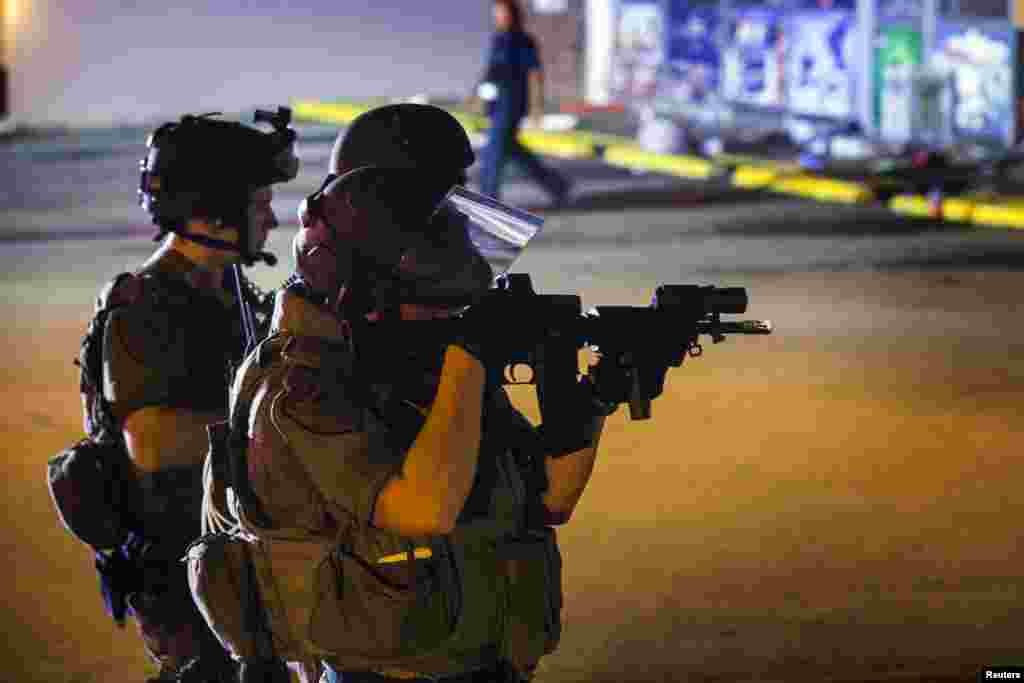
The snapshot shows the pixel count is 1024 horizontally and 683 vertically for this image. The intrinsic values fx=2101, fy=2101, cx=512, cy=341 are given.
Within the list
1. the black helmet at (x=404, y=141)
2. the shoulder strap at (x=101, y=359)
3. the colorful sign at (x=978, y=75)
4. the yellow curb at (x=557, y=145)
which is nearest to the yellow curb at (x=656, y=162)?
the yellow curb at (x=557, y=145)

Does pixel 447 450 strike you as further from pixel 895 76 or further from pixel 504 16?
pixel 895 76

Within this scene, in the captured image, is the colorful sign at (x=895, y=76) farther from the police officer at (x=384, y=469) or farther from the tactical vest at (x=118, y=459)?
the police officer at (x=384, y=469)

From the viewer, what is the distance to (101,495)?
4.67 meters

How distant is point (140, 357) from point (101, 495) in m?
0.34

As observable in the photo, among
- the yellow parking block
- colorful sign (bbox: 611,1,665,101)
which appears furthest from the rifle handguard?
the yellow parking block

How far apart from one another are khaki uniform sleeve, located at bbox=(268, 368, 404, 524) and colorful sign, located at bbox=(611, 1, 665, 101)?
23.4 metres

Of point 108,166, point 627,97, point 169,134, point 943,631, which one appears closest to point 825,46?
point 627,97

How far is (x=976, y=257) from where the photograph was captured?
1451 centimetres

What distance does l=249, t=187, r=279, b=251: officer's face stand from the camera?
16.0 feet

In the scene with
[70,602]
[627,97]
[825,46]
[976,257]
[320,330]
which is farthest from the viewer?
[627,97]

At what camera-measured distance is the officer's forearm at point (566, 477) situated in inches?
148

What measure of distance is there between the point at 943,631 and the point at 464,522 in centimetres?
300

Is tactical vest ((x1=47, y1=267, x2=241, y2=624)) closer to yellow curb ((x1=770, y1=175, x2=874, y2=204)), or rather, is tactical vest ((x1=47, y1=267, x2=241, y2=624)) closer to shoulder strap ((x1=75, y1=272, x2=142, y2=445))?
shoulder strap ((x1=75, y1=272, x2=142, y2=445))

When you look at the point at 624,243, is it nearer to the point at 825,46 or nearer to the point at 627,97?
the point at 825,46
